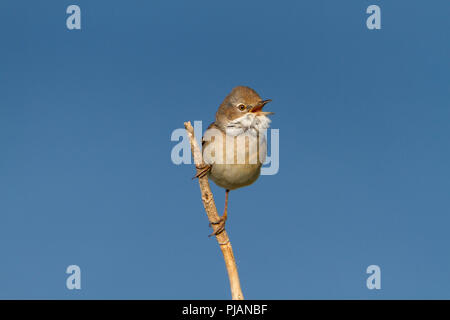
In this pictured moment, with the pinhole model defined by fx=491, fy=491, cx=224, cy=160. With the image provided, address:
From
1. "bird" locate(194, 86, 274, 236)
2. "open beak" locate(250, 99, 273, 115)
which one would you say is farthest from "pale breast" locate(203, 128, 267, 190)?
"open beak" locate(250, 99, 273, 115)

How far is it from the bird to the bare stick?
0.08 meters

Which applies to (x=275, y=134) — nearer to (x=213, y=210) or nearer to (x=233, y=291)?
(x=213, y=210)

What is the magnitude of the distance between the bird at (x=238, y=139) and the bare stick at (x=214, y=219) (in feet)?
0.25

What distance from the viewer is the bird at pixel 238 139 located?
4449mm

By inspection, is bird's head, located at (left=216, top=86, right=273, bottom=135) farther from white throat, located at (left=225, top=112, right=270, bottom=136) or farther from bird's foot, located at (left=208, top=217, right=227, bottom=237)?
bird's foot, located at (left=208, top=217, right=227, bottom=237)

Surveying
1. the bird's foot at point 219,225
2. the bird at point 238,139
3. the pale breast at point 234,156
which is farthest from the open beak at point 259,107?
the bird's foot at point 219,225

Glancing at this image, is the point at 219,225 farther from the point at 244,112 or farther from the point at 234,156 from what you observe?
the point at 244,112

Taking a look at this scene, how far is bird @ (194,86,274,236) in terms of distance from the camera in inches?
175

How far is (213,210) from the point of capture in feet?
15.5

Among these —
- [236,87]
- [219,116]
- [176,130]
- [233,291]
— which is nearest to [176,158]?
[176,130]

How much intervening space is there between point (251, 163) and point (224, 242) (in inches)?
32.8

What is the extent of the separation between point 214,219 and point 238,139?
0.84 m

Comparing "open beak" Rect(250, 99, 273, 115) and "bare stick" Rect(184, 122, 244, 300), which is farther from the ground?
"open beak" Rect(250, 99, 273, 115)

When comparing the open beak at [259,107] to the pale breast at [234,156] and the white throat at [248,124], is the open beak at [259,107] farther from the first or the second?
the pale breast at [234,156]
